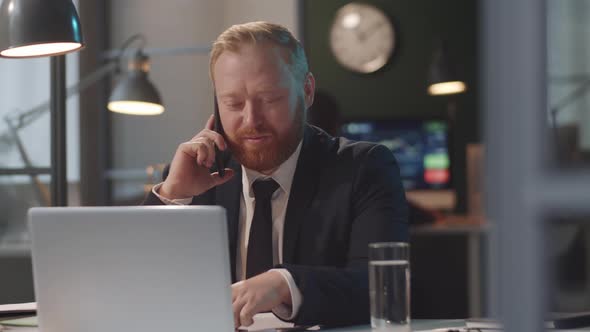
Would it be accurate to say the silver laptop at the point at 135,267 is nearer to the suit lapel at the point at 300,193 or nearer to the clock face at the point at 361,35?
the suit lapel at the point at 300,193

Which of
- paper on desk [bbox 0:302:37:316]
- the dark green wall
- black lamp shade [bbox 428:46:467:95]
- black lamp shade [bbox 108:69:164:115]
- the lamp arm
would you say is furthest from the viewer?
the dark green wall

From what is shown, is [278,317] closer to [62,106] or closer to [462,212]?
[62,106]

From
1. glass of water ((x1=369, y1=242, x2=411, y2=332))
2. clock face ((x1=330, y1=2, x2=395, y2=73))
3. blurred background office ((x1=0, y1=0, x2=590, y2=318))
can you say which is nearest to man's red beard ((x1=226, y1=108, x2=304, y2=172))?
glass of water ((x1=369, y1=242, x2=411, y2=332))

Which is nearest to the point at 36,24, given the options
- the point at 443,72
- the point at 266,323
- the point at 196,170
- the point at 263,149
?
the point at 196,170

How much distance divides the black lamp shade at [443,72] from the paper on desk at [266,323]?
4.29 m

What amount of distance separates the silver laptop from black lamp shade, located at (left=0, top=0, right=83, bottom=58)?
1.00 m

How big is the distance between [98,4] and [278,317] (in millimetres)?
5259

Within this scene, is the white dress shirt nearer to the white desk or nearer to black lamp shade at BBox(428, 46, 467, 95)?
the white desk

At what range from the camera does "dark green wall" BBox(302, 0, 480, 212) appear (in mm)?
6246

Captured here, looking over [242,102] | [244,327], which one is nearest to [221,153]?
[242,102]

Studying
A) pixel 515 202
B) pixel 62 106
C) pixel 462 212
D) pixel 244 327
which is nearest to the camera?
pixel 515 202

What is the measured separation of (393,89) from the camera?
6340 millimetres

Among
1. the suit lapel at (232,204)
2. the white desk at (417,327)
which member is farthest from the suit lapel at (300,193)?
the white desk at (417,327)

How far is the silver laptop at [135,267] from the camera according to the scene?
1.12 m
